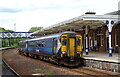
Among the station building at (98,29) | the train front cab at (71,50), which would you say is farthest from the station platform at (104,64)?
the station building at (98,29)

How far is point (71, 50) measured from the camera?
1727 centimetres

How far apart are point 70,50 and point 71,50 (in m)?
0.08

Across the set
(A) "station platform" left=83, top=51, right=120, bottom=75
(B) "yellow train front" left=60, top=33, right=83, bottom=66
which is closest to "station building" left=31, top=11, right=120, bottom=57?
(B) "yellow train front" left=60, top=33, right=83, bottom=66

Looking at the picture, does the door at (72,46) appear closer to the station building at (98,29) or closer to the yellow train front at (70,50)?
the yellow train front at (70,50)

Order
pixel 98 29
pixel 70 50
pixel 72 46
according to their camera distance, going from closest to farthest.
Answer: pixel 70 50, pixel 72 46, pixel 98 29

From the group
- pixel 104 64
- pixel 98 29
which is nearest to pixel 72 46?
pixel 104 64

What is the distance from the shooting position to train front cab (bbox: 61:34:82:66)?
671 inches

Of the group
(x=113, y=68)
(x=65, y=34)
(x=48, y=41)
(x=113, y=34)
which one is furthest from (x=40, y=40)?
(x=113, y=68)

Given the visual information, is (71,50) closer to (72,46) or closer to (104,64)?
(72,46)

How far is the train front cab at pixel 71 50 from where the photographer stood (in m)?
17.0

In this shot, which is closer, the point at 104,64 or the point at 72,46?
the point at 104,64

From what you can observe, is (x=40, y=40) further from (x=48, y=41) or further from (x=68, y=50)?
(x=68, y=50)

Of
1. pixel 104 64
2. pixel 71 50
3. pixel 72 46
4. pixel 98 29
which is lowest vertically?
pixel 104 64

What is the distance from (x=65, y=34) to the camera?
17.3 m
